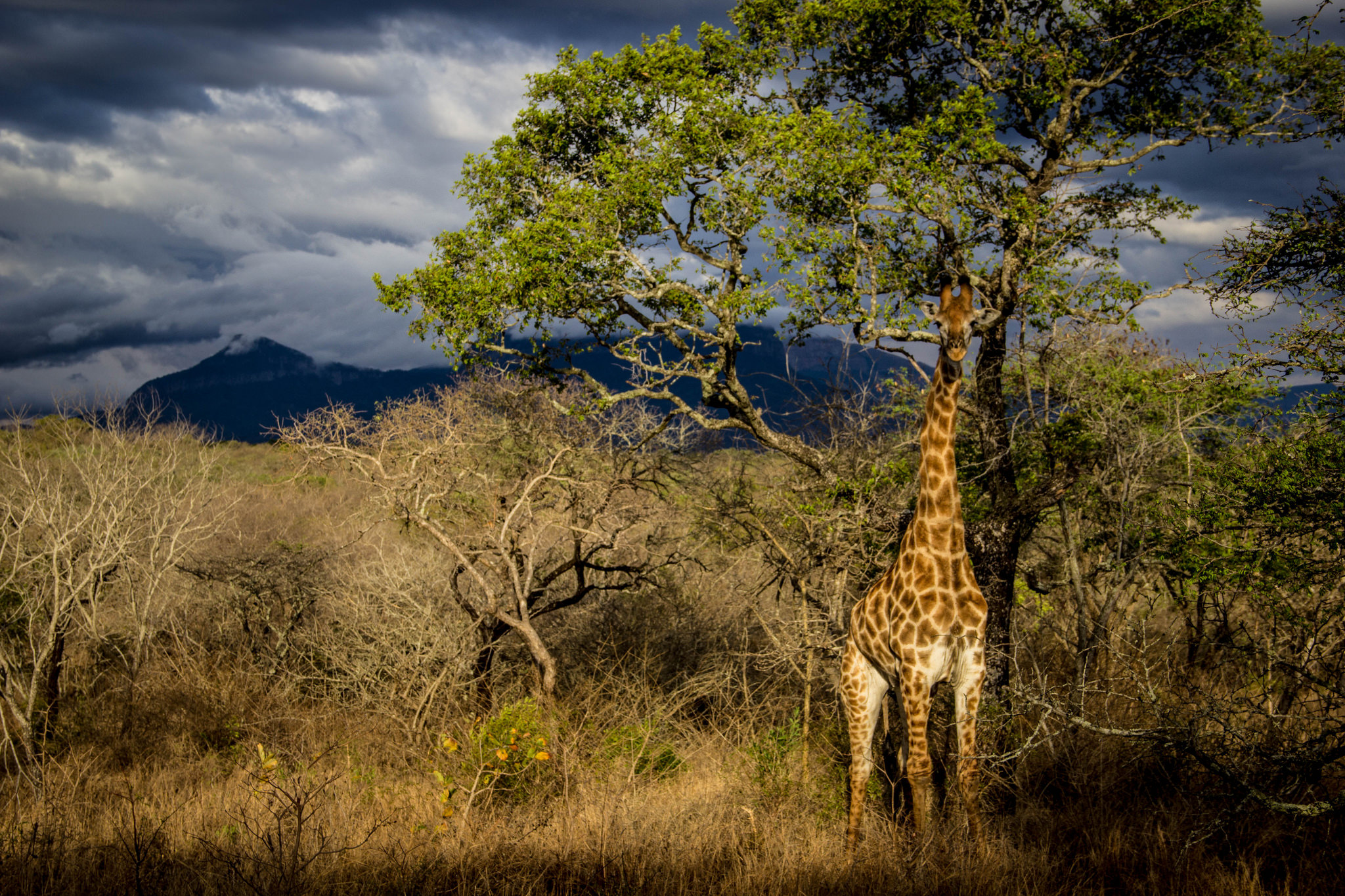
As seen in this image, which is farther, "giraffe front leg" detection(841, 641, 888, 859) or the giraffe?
"giraffe front leg" detection(841, 641, 888, 859)

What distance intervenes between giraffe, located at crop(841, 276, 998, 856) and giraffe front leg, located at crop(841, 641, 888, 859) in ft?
0.05

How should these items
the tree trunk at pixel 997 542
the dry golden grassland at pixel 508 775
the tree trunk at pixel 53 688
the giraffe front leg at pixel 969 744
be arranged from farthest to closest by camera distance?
the tree trunk at pixel 53 688 → the tree trunk at pixel 997 542 → the giraffe front leg at pixel 969 744 → the dry golden grassland at pixel 508 775

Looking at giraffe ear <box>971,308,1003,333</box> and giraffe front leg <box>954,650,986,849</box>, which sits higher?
giraffe ear <box>971,308,1003,333</box>

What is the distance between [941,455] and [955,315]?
1113 mm

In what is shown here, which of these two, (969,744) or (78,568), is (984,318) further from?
(78,568)

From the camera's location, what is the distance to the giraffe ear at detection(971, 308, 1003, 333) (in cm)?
555

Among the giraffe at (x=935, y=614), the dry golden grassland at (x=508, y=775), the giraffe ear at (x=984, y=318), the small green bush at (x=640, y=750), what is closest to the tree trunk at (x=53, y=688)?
the dry golden grassland at (x=508, y=775)

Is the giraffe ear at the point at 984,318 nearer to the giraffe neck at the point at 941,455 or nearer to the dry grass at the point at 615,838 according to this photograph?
the giraffe neck at the point at 941,455

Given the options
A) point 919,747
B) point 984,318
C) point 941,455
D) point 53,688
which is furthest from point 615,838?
point 53,688

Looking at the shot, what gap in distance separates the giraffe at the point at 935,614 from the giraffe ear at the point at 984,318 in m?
0.05

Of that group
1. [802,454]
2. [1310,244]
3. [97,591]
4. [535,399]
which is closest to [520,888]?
[802,454]

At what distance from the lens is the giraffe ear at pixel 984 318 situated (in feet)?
18.2

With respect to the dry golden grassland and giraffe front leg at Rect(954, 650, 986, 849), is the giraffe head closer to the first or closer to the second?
giraffe front leg at Rect(954, 650, 986, 849)

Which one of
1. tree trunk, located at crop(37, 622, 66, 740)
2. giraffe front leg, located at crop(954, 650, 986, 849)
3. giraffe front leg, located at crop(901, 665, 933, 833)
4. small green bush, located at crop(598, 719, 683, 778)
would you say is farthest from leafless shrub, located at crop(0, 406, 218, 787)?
giraffe front leg, located at crop(954, 650, 986, 849)
